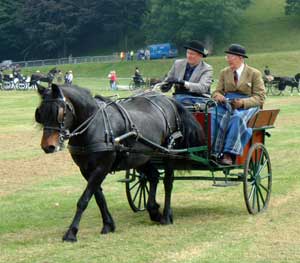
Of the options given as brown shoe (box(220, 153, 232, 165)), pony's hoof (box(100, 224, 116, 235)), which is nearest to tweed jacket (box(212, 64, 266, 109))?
brown shoe (box(220, 153, 232, 165))

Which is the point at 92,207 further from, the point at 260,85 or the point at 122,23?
the point at 122,23

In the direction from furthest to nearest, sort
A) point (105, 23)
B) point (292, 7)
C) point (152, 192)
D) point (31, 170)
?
point (105, 23), point (292, 7), point (31, 170), point (152, 192)

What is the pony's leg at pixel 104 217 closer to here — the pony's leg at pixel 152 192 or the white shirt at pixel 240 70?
the pony's leg at pixel 152 192

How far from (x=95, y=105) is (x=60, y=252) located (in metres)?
1.77

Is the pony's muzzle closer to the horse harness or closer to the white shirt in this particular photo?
the horse harness

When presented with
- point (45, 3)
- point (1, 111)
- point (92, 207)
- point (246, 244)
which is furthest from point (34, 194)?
point (45, 3)

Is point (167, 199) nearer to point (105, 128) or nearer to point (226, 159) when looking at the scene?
point (226, 159)

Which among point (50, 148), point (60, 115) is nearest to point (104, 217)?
point (50, 148)

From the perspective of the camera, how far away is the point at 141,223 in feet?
31.1

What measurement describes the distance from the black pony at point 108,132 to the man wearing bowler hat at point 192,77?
0.34m

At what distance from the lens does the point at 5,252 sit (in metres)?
7.61

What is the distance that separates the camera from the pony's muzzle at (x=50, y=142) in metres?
7.79

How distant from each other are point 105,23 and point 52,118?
85884 mm

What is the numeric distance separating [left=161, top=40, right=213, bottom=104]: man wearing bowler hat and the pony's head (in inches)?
87.9
